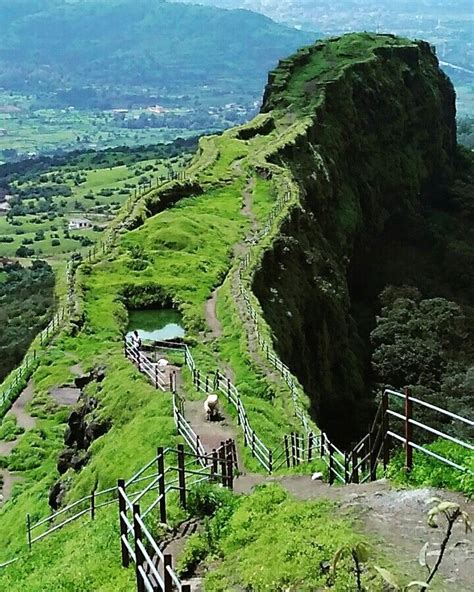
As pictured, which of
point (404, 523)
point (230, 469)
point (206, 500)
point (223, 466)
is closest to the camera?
point (404, 523)

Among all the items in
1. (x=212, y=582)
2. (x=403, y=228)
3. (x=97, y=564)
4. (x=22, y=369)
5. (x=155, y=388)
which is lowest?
(x=403, y=228)

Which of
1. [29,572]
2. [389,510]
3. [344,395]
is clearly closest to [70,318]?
[344,395]

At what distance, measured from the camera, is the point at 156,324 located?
4388 cm

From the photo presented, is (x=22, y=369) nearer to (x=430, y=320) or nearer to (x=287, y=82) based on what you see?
(x=430, y=320)

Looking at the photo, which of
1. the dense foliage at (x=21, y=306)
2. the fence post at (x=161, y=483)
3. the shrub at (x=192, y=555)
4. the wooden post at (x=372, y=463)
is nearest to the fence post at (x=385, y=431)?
the wooden post at (x=372, y=463)

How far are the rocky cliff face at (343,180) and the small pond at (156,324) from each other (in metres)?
4.37

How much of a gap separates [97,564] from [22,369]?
23843 mm

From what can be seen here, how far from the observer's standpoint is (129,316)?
44250mm

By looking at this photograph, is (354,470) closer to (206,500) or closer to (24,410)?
(206,500)

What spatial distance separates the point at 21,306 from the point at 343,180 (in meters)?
33.2

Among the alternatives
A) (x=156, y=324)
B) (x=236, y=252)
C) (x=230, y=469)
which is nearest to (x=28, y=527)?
(x=230, y=469)

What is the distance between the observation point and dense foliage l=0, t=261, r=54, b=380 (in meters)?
63.8

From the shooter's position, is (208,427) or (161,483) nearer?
(161,483)

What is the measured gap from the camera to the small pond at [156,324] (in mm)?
42000
